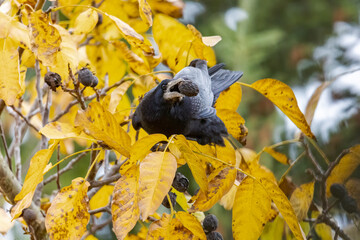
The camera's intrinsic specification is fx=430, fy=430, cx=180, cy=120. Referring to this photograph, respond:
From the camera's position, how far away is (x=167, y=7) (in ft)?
2.74

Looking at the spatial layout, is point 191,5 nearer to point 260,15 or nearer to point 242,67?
point 260,15

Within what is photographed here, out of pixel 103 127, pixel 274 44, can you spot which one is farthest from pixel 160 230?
pixel 274 44

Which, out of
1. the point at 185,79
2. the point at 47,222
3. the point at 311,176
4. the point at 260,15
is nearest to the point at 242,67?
the point at 260,15

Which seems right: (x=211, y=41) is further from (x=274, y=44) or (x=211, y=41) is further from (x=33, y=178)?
(x=274, y=44)

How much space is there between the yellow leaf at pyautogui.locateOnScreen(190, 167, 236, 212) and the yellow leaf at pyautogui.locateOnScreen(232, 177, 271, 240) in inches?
1.0

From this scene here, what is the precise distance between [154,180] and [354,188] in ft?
1.27

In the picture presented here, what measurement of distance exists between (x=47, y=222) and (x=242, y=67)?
2037mm

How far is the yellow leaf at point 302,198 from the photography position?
2.41 feet

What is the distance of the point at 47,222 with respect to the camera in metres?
0.57

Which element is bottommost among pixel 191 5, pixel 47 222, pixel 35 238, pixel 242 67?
pixel 242 67

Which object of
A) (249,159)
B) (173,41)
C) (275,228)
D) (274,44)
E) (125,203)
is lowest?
(274,44)

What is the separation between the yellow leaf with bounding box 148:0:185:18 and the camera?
83 centimetres

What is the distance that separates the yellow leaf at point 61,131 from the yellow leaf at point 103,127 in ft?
0.08

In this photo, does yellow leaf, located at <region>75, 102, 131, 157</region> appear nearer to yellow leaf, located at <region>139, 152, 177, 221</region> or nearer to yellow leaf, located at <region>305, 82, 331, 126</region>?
yellow leaf, located at <region>139, 152, 177, 221</region>
